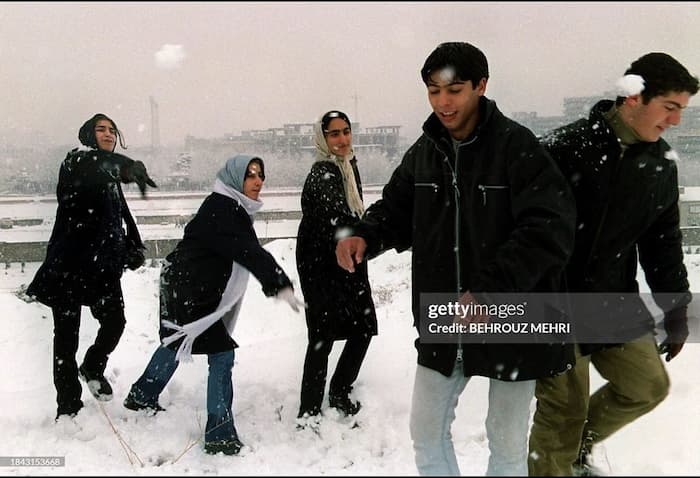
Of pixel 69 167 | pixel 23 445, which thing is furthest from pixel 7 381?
pixel 69 167

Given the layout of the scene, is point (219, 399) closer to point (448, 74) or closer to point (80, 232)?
point (80, 232)

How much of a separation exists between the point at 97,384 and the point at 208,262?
1291 millimetres

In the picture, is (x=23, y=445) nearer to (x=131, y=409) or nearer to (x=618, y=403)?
(x=131, y=409)

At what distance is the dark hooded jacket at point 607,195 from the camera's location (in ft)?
8.04

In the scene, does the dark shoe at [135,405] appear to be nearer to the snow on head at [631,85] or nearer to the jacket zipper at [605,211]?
the jacket zipper at [605,211]

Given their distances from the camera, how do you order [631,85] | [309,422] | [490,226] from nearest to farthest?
[490,226], [631,85], [309,422]

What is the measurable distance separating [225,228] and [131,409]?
56.6 inches

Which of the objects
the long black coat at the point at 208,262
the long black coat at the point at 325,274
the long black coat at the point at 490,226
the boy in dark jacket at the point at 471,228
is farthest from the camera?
the long black coat at the point at 325,274

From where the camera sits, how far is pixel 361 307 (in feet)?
11.9

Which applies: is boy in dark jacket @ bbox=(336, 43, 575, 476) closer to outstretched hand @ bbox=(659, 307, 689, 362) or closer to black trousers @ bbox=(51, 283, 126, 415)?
outstretched hand @ bbox=(659, 307, 689, 362)

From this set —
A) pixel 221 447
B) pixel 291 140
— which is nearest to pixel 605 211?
pixel 221 447

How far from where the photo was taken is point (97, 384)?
12.7 feet

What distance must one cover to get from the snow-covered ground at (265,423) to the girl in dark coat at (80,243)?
36cm

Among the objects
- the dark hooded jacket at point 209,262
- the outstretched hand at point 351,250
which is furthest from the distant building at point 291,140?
the outstretched hand at point 351,250
